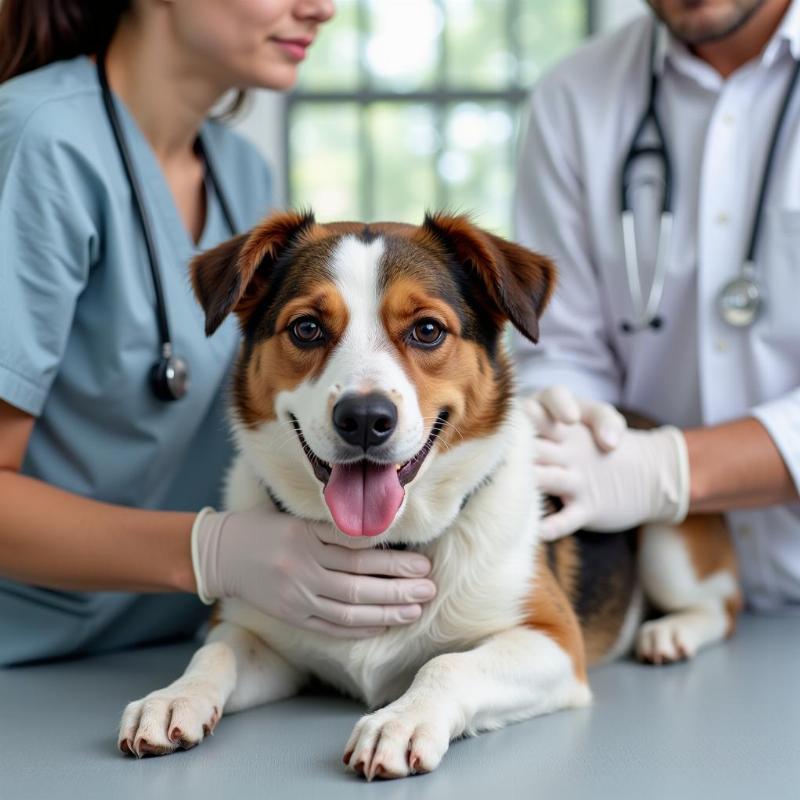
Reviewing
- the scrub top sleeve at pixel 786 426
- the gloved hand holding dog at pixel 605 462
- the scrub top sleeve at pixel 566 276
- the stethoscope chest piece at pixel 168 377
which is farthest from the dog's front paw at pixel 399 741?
the scrub top sleeve at pixel 566 276

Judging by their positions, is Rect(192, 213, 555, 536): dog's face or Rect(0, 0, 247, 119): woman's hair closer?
Rect(192, 213, 555, 536): dog's face

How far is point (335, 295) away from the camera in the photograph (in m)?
1.54

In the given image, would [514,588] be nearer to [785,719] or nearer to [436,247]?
[785,719]

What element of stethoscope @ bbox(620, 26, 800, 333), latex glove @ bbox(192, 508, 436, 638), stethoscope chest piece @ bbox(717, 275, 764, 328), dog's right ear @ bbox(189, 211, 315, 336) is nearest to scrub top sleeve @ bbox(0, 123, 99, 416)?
dog's right ear @ bbox(189, 211, 315, 336)

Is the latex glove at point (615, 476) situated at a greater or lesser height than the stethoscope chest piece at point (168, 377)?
lesser

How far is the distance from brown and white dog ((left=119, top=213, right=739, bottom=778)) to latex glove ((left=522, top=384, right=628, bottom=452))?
148 millimetres

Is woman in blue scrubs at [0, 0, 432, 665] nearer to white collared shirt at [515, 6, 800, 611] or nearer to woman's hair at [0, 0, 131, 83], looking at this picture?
woman's hair at [0, 0, 131, 83]

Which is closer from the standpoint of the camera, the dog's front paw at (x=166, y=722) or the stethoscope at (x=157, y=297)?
the dog's front paw at (x=166, y=722)

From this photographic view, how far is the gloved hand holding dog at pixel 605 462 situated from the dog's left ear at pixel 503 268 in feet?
1.04

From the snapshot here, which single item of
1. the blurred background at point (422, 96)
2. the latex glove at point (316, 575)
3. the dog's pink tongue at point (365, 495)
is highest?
the dog's pink tongue at point (365, 495)

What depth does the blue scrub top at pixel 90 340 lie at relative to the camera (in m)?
1.75

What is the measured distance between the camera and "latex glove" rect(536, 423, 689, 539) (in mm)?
1867

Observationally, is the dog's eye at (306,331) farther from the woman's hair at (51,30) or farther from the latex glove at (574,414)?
the woman's hair at (51,30)

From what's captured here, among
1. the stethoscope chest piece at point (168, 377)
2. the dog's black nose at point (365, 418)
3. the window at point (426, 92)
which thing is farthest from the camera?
the window at point (426, 92)
